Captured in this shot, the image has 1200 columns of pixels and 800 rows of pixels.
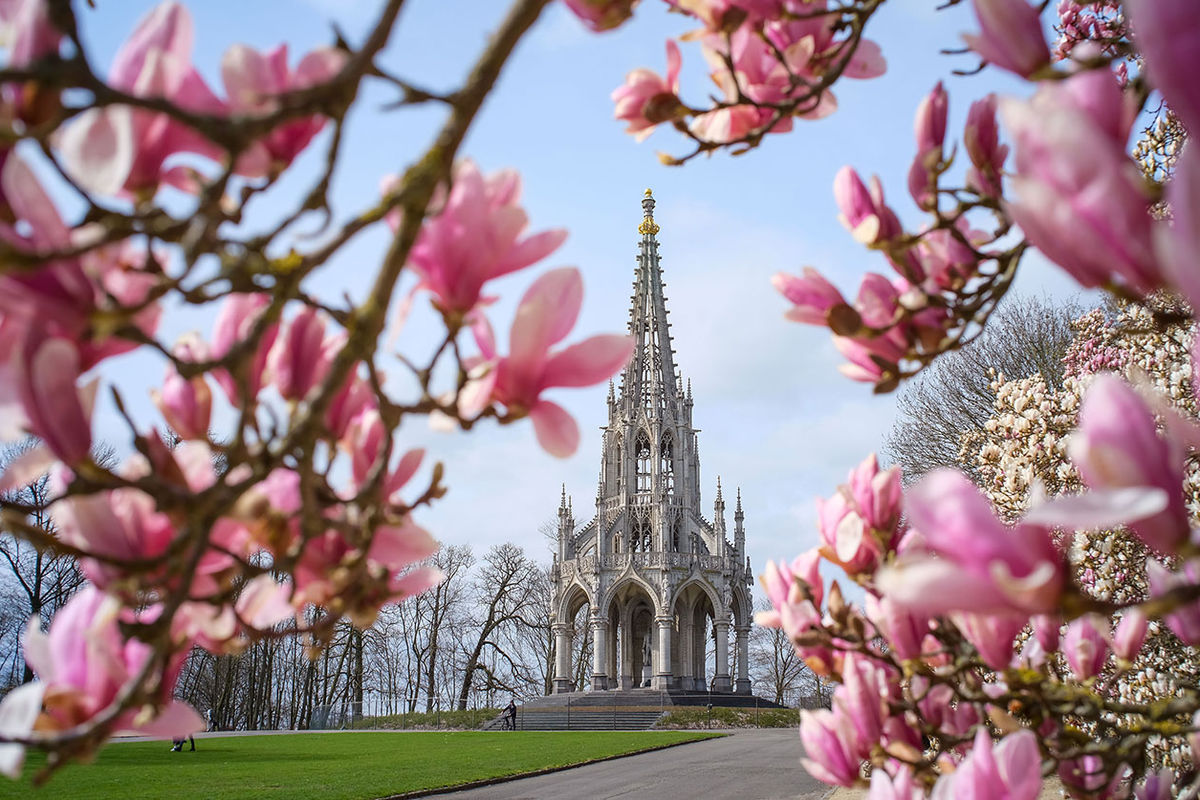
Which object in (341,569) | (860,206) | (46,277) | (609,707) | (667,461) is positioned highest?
(667,461)

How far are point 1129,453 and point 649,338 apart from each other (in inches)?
1763

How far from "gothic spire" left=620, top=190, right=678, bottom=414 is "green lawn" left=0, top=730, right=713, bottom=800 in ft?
59.1

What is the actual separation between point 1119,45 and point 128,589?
218cm

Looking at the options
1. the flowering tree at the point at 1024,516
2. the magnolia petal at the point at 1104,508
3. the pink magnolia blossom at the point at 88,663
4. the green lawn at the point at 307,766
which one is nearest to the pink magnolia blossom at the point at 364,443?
the pink magnolia blossom at the point at 88,663

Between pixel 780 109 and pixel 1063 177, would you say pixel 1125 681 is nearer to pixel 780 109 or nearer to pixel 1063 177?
pixel 780 109

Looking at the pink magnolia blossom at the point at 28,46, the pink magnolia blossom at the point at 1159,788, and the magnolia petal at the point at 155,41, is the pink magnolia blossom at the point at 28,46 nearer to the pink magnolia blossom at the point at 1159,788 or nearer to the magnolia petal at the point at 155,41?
the magnolia petal at the point at 155,41

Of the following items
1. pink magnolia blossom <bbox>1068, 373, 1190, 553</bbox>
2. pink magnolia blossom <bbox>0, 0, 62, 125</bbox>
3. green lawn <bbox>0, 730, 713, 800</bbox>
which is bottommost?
green lawn <bbox>0, 730, 713, 800</bbox>

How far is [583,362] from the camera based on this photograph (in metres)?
1.16

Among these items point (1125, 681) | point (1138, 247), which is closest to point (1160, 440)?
point (1138, 247)

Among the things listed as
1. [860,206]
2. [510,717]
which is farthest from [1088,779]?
[510,717]

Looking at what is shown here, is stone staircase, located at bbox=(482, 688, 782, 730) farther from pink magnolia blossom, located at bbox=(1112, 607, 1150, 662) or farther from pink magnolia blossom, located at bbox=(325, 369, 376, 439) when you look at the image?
pink magnolia blossom, located at bbox=(325, 369, 376, 439)

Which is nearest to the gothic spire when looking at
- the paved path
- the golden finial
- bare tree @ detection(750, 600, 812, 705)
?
the golden finial

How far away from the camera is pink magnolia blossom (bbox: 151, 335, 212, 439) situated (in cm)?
114

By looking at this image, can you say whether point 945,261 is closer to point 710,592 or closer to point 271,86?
point 271,86
